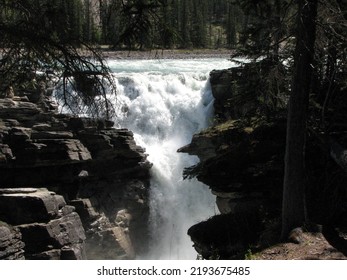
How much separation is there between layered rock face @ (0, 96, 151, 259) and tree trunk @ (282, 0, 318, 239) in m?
9.80

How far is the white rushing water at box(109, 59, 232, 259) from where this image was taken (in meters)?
24.0

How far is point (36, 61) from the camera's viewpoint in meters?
7.71

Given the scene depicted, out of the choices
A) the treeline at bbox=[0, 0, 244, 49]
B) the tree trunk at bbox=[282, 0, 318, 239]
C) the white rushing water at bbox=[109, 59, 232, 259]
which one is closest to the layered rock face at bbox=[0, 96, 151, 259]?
the white rushing water at bbox=[109, 59, 232, 259]

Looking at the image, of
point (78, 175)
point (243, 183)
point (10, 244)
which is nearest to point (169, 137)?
point (78, 175)

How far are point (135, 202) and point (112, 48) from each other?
16.9 m

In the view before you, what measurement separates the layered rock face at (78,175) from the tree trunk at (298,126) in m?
9.80

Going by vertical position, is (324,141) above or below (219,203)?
above

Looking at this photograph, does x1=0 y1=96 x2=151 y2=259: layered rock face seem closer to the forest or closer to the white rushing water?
the white rushing water

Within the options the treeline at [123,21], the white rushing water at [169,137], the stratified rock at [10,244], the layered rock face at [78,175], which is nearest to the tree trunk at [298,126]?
the treeline at [123,21]

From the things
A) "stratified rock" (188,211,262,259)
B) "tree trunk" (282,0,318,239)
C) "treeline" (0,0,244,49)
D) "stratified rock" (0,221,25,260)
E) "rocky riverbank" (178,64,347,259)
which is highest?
"treeline" (0,0,244,49)

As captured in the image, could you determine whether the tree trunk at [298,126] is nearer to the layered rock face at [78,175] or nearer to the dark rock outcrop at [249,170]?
the dark rock outcrop at [249,170]
